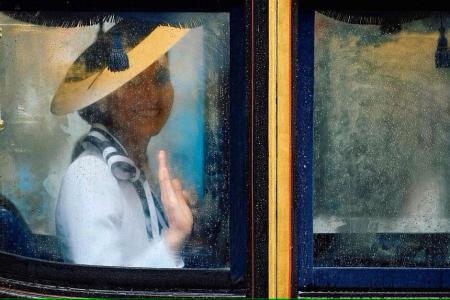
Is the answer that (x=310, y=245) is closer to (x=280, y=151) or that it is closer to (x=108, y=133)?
(x=280, y=151)

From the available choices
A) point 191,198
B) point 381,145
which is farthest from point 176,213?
point 381,145

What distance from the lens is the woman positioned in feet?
6.91

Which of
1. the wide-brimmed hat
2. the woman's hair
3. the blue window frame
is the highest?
the wide-brimmed hat

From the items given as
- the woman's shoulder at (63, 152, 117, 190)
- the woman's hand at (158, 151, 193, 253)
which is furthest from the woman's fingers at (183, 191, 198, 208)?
the woman's shoulder at (63, 152, 117, 190)

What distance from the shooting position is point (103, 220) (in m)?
2.16

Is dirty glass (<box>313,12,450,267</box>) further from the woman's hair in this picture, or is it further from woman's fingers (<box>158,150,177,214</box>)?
the woman's hair

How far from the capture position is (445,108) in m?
2.07

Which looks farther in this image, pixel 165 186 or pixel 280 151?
pixel 165 186

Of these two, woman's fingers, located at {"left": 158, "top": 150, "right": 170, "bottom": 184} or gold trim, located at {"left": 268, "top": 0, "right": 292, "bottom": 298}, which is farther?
woman's fingers, located at {"left": 158, "top": 150, "right": 170, "bottom": 184}

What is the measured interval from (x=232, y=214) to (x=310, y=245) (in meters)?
0.24

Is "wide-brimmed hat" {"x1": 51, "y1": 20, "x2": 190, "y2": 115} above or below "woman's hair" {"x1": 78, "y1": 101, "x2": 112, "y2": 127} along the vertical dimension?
above

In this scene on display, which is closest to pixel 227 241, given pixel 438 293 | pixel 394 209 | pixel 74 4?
pixel 394 209

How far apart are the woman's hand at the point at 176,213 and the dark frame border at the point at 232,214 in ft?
0.30

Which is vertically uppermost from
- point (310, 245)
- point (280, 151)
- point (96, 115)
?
point (96, 115)
